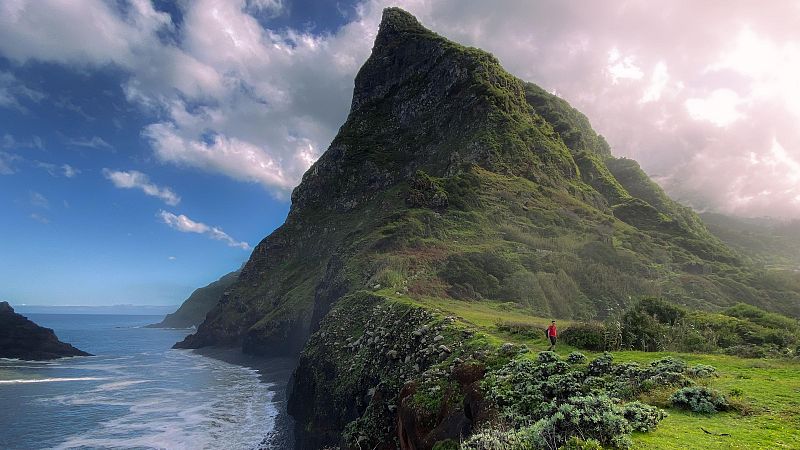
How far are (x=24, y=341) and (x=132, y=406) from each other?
69.1 meters

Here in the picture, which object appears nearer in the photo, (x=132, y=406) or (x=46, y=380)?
(x=132, y=406)

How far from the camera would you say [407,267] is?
51.8m

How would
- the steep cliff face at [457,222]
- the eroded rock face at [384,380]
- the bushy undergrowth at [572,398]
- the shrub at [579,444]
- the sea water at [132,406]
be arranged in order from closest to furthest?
the shrub at [579,444] < the bushy undergrowth at [572,398] < the eroded rock face at [384,380] < the sea water at [132,406] < the steep cliff face at [457,222]

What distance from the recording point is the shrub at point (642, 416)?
29.1 feet

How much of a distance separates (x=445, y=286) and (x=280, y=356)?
53191 mm

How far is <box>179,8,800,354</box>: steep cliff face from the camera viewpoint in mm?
55344

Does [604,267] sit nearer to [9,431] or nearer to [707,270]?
[707,270]

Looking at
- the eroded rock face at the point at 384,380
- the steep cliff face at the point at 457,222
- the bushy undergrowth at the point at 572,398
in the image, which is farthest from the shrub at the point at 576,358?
the steep cliff face at the point at 457,222

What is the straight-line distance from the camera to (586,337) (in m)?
19.2

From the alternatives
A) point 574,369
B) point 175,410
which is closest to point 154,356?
point 175,410

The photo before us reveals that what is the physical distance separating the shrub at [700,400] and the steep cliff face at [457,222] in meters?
31.6

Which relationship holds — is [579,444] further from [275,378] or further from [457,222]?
[275,378]

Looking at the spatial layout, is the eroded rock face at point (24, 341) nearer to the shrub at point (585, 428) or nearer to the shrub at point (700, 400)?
the shrub at point (585, 428)

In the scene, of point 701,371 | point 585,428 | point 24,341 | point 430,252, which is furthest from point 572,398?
point 24,341
